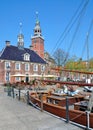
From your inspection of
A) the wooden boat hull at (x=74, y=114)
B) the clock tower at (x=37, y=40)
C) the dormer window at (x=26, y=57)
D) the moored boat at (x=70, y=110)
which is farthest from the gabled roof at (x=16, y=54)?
the wooden boat hull at (x=74, y=114)

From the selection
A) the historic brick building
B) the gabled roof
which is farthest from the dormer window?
the gabled roof

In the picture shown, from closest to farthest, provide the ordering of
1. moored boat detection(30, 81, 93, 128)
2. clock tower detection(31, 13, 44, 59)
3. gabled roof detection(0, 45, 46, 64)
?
1. moored boat detection(30, 81, 93, 128)
2. gabled roof detection(0, 45, 46, 64)
3. clock tower detection(31, 13, 44, 59)

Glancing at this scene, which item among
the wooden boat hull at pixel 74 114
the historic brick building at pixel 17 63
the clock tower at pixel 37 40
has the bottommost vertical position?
the wooden boat hull at pixel 74 114

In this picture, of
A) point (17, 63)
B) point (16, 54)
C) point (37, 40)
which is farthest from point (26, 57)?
point (37, 40)

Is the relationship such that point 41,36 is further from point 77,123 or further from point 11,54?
point 77,123

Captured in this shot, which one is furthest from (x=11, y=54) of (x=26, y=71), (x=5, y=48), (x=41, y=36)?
(x=41, y=36)

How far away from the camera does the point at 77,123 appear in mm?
9258

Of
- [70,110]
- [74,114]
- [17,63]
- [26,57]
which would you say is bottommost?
[74,114]

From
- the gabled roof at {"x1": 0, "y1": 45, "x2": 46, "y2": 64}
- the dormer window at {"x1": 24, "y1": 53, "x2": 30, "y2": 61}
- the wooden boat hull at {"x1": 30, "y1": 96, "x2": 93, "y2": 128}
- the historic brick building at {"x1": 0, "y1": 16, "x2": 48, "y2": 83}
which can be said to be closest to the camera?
the wooden boat hull at {"x1": 30, "y1": 96, "x2": 93, "y2": 128}

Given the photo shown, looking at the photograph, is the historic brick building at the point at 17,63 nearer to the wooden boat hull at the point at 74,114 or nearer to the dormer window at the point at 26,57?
the dormer window at the point at 26,57

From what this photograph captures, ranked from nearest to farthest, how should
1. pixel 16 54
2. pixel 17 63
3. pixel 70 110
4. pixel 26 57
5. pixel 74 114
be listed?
1. pixel 74 114
2. pixel 70 110
3. pixel 17 63
4. pixel 16 54
5. pixel 26 57

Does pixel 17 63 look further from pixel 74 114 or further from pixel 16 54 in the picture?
pixel 74 114

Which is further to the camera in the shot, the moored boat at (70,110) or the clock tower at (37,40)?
the clock tower at (37,40)

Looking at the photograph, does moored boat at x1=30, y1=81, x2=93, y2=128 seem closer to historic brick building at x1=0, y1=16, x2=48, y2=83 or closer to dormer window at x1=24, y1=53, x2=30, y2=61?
historic brick building at x1=0, y1=16, x2=48, y2=83
